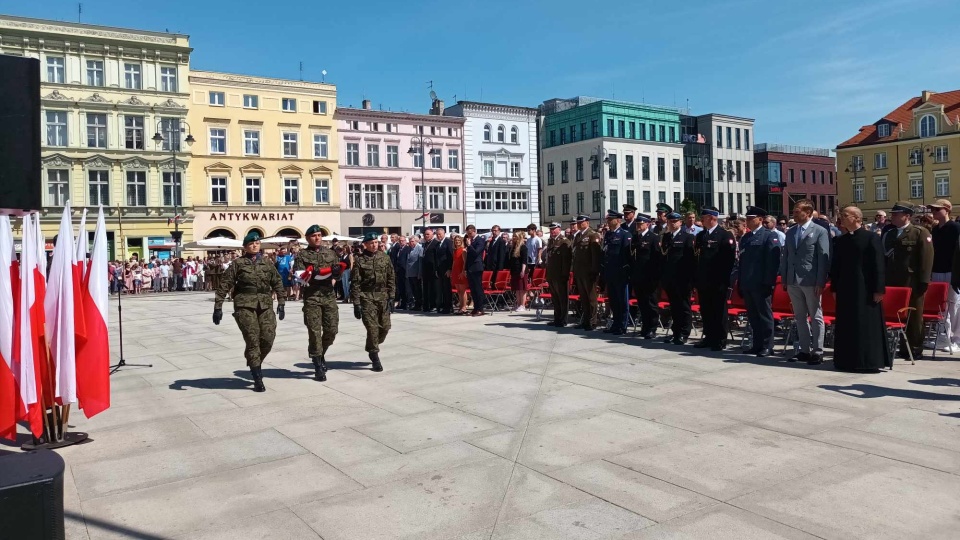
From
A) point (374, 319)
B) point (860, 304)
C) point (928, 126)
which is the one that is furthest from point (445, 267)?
point (928, 126)

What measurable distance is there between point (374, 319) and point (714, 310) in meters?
5.00

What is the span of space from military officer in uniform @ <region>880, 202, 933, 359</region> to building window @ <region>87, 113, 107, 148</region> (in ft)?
161

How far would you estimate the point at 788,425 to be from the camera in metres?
6.46

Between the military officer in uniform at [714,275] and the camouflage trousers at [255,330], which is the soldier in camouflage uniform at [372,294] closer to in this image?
the camouflage trousers at [255,330]

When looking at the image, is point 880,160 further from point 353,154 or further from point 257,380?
point 257,380

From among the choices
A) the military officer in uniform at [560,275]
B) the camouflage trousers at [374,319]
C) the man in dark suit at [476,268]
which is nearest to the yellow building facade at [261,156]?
the man in dark suit at [476,268]

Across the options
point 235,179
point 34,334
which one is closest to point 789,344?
point 34,334

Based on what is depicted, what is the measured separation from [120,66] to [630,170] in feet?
150

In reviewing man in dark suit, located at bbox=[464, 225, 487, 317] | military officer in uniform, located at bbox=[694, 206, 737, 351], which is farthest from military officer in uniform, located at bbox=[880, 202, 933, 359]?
man in dark suit, located at bbox=[464, 225, 487, 317]

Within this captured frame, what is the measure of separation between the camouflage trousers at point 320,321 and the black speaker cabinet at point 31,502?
6538 millimetres

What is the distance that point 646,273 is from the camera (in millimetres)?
11969

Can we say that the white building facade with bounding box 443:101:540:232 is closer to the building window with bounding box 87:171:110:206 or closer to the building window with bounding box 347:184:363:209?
the building window with bounding box 347:184:363:209

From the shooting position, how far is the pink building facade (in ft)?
186

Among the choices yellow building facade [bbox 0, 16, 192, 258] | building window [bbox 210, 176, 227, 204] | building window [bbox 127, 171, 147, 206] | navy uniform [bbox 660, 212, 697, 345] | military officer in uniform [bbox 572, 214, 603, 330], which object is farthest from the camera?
building window [bbox 210, 176, 227, 204]
